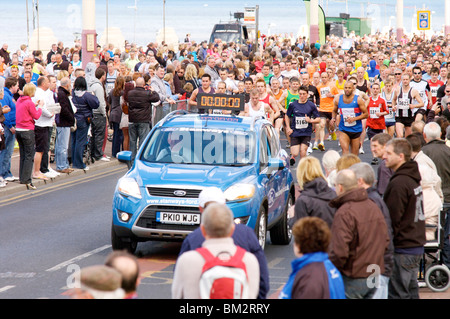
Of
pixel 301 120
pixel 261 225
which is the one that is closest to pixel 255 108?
pixel 301 120

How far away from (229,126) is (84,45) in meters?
15.5

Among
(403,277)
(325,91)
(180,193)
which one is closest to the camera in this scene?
(403,277)

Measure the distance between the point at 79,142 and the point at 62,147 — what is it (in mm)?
750

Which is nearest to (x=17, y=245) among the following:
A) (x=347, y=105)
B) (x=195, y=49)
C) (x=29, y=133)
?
(x=29, y=133)

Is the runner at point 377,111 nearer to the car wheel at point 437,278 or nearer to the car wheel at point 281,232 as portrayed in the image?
the car wheel at point 281,232

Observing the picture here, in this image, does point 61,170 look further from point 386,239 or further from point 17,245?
point 386,239

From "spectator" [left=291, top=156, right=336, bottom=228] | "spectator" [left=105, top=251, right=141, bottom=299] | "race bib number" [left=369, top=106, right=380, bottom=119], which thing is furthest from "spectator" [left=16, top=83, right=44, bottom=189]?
"spectator" [left=105, top=251, right=141, bottom=299]

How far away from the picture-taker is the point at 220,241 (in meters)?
5.92

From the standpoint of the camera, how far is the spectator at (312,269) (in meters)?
5.93

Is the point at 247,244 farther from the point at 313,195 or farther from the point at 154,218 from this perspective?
the point at 154,218

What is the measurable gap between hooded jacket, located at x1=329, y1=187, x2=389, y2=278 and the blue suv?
12.4 feet

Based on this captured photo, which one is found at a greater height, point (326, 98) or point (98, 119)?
point (326, 98)

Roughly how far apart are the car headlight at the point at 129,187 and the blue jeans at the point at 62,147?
25.1 ft

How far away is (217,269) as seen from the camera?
5805 mm
